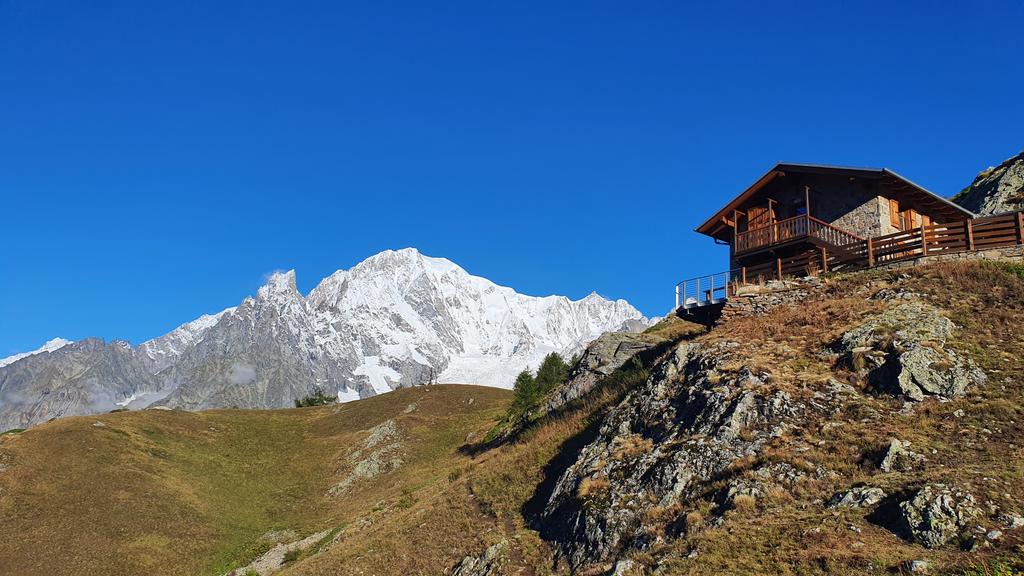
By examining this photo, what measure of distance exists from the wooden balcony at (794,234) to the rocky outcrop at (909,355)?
37.0ft

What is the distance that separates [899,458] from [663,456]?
762 centimetres

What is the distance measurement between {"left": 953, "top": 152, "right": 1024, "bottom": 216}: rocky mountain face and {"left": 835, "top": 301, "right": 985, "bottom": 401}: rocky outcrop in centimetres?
3341

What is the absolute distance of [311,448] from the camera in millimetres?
65125

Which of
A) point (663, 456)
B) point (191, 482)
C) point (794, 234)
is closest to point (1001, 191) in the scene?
point (794, 234)

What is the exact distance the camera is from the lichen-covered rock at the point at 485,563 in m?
23.4

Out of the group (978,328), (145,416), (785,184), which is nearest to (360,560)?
(978,328)

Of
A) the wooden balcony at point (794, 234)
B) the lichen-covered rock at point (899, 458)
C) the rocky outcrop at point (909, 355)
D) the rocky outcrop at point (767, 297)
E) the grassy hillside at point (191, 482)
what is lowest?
the grassy hillside at point (191, 482)

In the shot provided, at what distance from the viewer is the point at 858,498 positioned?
693 inches

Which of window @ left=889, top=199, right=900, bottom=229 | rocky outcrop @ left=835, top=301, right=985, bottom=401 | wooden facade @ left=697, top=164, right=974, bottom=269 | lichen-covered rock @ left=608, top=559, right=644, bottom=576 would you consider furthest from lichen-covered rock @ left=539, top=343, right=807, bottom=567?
window @ left=889, top=199, right=900, bottom=229

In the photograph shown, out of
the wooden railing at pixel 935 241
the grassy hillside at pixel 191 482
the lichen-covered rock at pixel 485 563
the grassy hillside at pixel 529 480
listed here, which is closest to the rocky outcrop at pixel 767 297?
the grassy hillside at pixel 529 480

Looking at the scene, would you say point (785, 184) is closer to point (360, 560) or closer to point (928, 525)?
point (928, 525)

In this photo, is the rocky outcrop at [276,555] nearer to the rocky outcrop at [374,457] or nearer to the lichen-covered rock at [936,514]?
the rocky outcrop at [374,457]

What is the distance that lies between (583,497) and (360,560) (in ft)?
36.6

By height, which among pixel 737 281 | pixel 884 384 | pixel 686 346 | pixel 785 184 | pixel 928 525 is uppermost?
pixel 785 184
